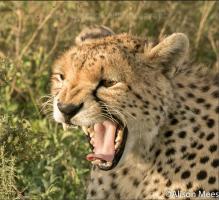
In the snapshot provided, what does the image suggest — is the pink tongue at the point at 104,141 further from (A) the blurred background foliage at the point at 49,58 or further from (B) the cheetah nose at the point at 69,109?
(A) the blurred background foliage at the point at 49,58

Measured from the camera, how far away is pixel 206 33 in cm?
681

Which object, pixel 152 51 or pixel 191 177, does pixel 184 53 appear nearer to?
pixel 152 51

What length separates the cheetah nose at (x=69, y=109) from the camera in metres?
3.59

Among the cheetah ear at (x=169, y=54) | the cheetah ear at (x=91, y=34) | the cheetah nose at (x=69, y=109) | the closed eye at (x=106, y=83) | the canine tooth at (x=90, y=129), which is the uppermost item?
the cheetah ear at (x=91, y=34)

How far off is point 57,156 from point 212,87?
44.1 inches

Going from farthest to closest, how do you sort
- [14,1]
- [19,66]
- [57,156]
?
[14,1], [19,66], [57,156]

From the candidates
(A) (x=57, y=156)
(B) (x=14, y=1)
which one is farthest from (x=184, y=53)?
(B) (x=14, y=1)

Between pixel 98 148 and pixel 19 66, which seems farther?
pixel 19 66

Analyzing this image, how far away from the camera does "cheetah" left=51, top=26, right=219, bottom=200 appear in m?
3.72

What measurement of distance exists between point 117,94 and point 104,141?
229 mm

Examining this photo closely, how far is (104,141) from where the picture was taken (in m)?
3.75

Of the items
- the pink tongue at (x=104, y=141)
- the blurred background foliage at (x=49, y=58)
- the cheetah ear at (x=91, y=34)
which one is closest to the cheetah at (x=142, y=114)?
the pink tongue at (x=104, y=141)

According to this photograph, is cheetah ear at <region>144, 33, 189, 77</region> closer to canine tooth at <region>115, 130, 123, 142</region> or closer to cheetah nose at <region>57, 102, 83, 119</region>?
canine tooth at <region>115, 130, 123, 142</region>

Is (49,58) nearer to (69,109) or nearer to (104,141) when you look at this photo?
(104,141)
